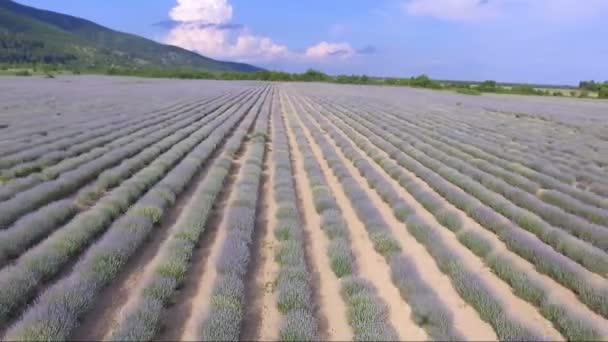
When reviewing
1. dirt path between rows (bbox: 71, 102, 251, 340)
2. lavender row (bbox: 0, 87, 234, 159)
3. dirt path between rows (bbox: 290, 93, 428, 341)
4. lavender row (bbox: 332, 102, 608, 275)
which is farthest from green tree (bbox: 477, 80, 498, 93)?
dirt path between rows (bbox: 71, 102, 251, 340)

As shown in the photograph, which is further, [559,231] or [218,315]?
[559,231]

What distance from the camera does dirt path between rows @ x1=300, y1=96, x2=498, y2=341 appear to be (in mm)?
4715

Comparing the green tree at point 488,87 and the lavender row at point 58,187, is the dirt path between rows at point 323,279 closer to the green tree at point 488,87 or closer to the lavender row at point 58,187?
the lavender row at point 58,187

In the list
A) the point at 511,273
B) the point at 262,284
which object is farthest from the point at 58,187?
the point at 511,273

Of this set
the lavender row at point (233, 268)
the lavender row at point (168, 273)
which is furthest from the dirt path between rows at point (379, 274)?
the lavender row at point (168, 273)

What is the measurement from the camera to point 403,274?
233 inches

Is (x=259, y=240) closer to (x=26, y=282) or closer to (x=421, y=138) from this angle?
(x=26, y=282)

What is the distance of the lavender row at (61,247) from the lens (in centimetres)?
489

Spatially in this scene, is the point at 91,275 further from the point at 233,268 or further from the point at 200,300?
the point at 233,268

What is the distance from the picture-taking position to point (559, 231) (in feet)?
24.5

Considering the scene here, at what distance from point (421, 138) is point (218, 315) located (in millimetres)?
16242

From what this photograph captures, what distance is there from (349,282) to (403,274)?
793mm

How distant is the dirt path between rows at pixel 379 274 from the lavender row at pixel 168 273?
257 centimetres

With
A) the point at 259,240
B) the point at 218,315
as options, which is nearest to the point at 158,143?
the point at 259,240
